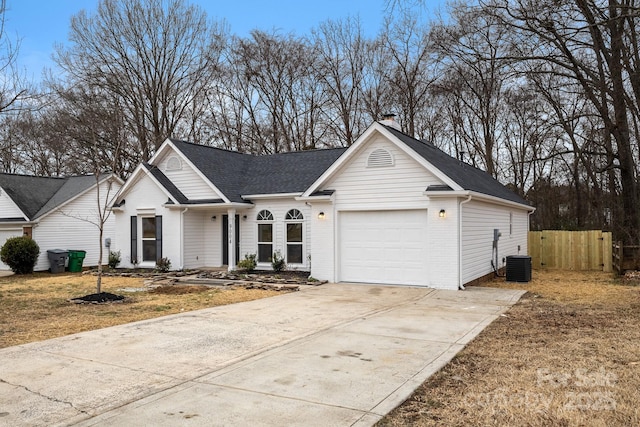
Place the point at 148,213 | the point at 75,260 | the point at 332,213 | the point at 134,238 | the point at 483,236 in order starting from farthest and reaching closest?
the point at 75,260 < the point at 134,238 < the point at 148,213 < the point at 483,236 < the point at 332,213

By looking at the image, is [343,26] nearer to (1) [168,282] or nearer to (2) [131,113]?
(2) [131,113]

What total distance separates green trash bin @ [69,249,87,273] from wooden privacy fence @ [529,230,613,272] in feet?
64.1

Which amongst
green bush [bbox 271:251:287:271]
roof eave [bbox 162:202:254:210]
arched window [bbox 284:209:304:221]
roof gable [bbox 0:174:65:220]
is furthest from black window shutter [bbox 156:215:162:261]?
roof gable [bbox 0:174:65:220]

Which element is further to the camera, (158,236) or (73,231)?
(73,231)

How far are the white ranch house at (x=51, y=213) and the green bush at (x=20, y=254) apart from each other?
0.87m

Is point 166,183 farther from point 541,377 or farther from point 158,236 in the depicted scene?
point 541,377

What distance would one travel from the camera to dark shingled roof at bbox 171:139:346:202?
1773cm

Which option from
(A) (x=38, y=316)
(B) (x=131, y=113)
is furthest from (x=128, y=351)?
(B) (x=131, y=113)

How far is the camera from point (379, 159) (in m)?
14.1

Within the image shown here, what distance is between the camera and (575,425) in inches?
165

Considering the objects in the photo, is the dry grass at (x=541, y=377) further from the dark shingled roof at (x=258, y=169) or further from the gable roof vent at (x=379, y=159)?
the dark shingled roof at (x=258, y=169)

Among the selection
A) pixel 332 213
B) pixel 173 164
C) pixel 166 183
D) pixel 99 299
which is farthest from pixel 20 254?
pixel 332 213

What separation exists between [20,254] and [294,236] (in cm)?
1155

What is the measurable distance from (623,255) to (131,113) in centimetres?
2573
